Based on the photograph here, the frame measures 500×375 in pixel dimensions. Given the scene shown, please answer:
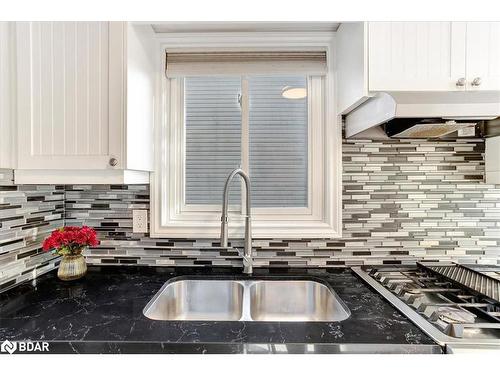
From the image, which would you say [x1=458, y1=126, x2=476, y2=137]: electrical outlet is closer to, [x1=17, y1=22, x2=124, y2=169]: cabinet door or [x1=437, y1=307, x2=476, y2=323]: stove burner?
[x1=437, y1=307, x2=476, y2=323]: stove burner

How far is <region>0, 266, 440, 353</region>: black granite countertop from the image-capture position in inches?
34.3

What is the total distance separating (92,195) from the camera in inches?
63.1

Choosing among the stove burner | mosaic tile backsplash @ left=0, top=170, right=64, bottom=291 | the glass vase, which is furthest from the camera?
the glass vase

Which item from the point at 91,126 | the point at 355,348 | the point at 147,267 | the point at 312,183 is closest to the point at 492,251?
the point at 312,183

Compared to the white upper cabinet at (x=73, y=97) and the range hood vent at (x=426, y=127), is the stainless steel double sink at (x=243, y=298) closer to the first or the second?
the white upper cabinet at (x=73, y=97)

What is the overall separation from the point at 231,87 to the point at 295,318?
1.22m

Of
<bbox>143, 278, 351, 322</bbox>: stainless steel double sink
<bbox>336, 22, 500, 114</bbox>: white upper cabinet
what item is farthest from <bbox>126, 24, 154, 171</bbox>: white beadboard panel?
<bbox>336, 22, 500, 114</bbox>: white upper cabinet

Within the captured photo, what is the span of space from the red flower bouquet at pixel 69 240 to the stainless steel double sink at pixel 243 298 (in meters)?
0.42

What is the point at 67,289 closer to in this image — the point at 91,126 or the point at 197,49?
the point at 91,126

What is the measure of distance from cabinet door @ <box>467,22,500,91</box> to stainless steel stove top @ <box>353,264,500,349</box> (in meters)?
0.80

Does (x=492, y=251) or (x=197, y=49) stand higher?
(x=197, y=49)

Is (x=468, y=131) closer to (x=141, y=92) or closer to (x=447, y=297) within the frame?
(x=447, y=297)

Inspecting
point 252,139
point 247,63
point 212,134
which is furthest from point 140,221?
point 247,63

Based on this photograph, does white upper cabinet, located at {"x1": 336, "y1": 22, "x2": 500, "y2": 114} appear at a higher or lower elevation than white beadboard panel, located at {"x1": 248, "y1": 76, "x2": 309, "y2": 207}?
higher
